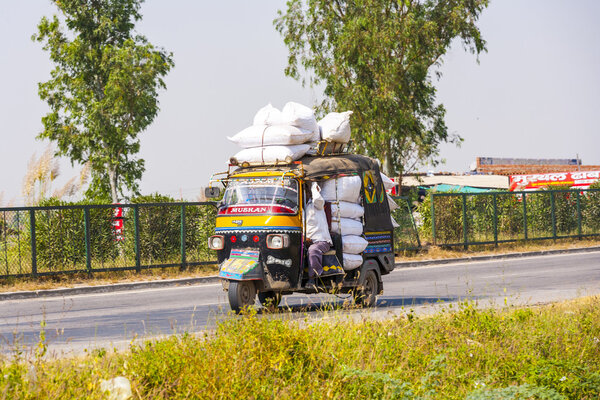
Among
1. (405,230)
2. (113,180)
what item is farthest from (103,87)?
(405,230)

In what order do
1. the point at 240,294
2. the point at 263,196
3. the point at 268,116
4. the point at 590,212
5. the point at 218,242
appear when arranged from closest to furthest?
the point at 240,294 → the point at 263,196 → the point at 218,242 → the point at 268,116 → the point at 590,212

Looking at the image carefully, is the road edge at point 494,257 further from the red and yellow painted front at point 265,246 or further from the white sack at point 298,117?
the red and yellow painted front at point 265,246

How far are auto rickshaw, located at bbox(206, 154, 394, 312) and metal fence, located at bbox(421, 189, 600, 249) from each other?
1555 cm

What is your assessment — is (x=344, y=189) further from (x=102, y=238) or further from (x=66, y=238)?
(x=66, y=238)

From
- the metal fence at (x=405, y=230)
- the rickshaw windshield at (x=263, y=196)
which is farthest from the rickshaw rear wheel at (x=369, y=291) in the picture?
the metal fence at (x=405, y=230)

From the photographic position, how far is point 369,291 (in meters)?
A: 14.3

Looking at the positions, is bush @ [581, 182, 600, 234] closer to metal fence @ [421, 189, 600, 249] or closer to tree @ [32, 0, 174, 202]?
metal fence @ [421, 189, 600, 249]

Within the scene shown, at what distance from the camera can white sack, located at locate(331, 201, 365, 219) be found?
534 inches

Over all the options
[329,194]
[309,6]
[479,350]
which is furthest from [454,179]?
[479,350]

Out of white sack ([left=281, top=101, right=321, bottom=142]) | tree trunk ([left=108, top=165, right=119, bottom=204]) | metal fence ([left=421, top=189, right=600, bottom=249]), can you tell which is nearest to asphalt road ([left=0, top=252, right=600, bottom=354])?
white sack ([left=281, top=101, right=321, bottom=142])

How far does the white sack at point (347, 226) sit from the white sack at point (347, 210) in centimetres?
9

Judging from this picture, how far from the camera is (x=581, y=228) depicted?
112 ft

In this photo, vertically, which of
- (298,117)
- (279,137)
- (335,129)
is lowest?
(279,137)

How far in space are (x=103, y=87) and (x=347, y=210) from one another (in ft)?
86.3
